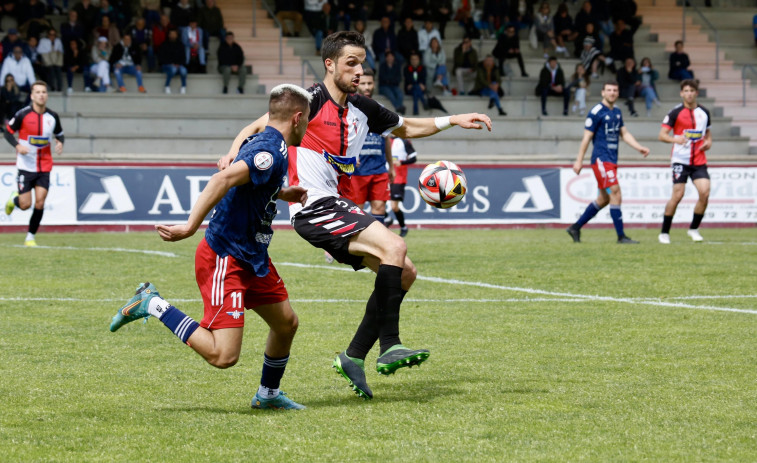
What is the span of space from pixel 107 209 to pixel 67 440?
16.6 m

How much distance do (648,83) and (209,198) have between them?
25.6 meters

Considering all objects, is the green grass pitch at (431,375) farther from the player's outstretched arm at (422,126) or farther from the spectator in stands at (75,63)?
the spectator in stands at (75,63)

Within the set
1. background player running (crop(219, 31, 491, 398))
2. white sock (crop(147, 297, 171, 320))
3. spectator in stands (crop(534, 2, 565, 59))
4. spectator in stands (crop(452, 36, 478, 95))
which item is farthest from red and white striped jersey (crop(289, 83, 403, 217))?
spectator in stands (crop(534, 2, 565, 59))

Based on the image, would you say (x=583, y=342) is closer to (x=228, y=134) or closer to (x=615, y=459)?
(x=615, y=459)

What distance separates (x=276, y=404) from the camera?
5930 millimetres

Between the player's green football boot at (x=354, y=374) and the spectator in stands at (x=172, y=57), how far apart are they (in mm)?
21191

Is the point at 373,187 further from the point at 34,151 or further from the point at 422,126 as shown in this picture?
the point at 34,151

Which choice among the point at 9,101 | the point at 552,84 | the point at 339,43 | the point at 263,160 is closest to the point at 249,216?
the point at 263,160

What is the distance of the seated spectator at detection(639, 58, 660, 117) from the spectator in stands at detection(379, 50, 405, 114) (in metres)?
7.16

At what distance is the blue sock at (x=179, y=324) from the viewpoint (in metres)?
5.86

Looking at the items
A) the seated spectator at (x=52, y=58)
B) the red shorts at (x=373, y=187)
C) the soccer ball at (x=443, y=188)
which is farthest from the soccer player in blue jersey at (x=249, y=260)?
the seated spectator at (x=52, y=58)

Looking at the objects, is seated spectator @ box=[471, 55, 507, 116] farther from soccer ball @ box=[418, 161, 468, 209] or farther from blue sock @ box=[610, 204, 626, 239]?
soccer ball @ box=[418, 161, 468, 209]

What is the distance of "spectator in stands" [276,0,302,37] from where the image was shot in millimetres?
29688

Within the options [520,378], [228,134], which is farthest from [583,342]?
[228,134]
